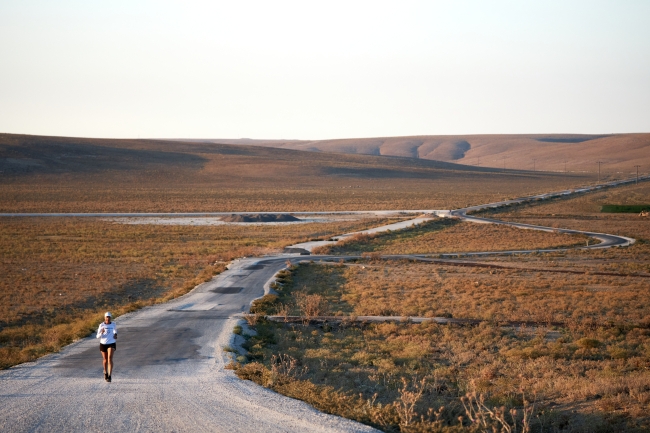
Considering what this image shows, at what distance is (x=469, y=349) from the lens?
17.9 meters

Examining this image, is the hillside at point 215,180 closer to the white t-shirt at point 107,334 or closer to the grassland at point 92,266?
the grassland at point 92,266

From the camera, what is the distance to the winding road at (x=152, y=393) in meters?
10.4

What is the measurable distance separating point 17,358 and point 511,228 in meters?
49.3

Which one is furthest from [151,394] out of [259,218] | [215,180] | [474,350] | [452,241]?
[215,180]

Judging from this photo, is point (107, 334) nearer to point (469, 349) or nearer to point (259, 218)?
point (469, 349)

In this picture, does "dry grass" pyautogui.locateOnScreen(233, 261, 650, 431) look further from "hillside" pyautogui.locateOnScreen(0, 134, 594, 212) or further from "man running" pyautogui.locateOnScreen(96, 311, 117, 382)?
"hillside" pyautogui.locateOnScreen(0, 134, 594, 212)

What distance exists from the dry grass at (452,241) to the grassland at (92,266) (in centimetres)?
589

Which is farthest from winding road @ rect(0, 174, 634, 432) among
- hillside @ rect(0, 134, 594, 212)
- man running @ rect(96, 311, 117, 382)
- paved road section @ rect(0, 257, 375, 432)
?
hillside @ rect(0, 134, 594, 212)

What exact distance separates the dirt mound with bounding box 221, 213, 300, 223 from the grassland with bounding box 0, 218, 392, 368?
569 centimetres

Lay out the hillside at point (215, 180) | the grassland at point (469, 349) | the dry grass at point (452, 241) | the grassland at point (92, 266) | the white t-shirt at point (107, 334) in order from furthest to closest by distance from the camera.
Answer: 1. the hillside at point (215, 180)
2. the dry grass at point (452, 241)
3. the grassland at point (92, 266)
4. the white t-shirt at point (107, 334)
5. the grassland at point (469, 349)

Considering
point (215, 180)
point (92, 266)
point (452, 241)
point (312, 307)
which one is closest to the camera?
point (312, 307)

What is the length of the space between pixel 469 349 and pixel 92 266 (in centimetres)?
2580

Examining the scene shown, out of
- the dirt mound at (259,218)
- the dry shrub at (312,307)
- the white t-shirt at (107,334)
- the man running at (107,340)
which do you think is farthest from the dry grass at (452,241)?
the white t-shirt at (107,334)

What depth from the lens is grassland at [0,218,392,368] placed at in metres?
21.8
